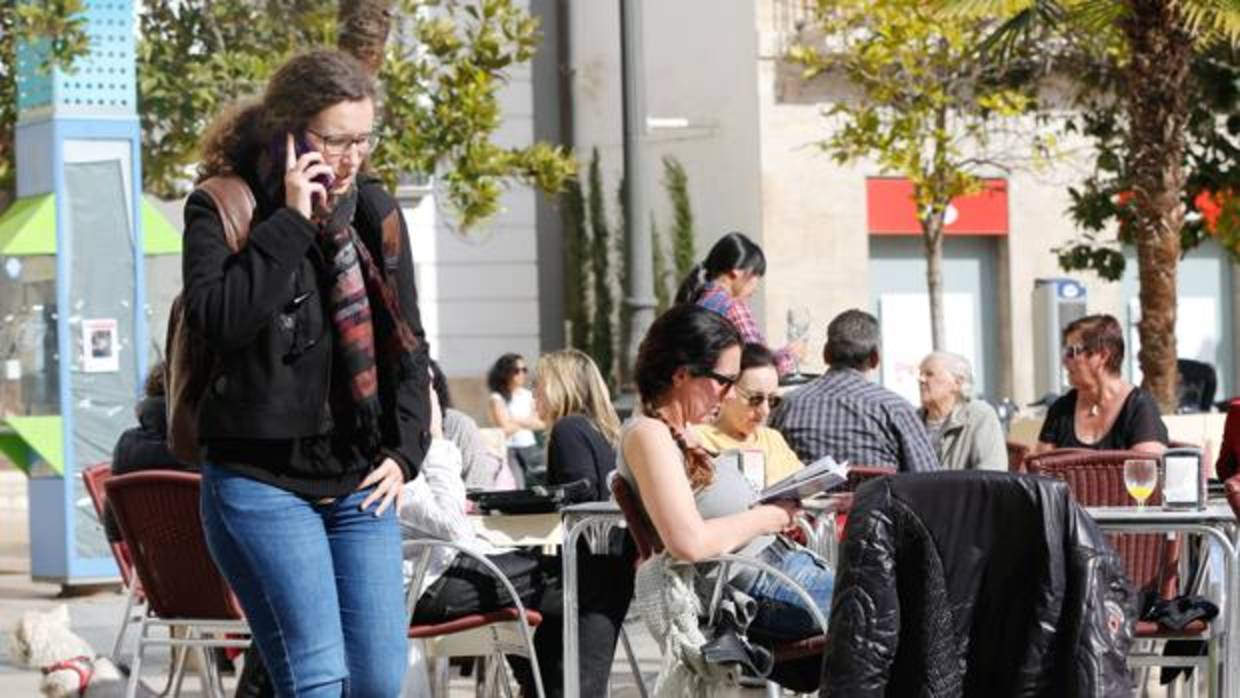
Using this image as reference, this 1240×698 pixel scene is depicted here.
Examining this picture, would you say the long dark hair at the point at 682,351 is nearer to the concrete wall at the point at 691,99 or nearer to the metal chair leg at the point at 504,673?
the metal chair leg at the point at 504,673

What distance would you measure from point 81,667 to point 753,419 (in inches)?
96.8

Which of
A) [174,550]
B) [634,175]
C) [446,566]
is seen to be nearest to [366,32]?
[634,175]

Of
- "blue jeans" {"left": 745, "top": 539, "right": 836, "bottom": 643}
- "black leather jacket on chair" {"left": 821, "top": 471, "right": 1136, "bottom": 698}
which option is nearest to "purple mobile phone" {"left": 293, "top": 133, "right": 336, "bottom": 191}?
"black leather jacket on chair" {"left": 821, "top": 471, "right": 1136, "bottom": 698}

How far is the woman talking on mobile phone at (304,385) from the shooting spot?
5.11 metres

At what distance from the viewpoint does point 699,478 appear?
7281 millimetres

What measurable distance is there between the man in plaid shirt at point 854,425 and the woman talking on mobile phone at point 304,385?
489 centimetres

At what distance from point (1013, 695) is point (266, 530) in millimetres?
1741

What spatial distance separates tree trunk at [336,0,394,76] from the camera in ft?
55.6

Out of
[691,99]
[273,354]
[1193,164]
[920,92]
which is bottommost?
[273,354]

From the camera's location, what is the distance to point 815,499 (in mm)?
8703

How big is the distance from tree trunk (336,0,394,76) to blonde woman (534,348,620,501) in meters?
6.97

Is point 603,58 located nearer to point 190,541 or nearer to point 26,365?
point 26,365

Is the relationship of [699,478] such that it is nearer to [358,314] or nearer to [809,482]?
[809,482]

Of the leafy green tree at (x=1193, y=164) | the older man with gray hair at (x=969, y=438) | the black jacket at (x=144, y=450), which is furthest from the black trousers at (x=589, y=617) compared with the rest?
the leafy green tree at (x=1193, y=164)
